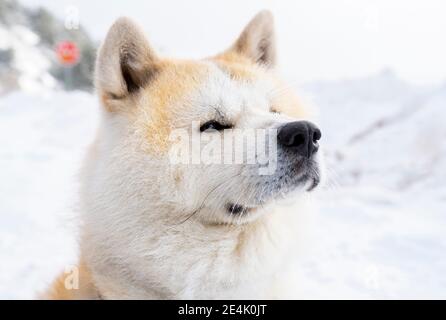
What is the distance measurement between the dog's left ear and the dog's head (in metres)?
0.55

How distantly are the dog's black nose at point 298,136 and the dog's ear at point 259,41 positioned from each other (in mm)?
1148

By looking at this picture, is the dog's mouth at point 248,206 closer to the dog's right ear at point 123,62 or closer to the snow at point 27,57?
the dog's right ear at point 123,62

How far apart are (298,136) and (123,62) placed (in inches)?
45.3

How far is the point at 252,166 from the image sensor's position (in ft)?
7.77

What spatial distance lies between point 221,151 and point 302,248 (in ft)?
2.57

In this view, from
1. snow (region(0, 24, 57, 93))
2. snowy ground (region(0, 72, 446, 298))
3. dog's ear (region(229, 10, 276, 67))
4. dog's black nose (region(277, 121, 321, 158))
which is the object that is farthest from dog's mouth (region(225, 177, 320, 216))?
snow (region(0, 24, 57, 93))

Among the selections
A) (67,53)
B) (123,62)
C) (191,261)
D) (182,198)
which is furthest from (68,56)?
(191,261)

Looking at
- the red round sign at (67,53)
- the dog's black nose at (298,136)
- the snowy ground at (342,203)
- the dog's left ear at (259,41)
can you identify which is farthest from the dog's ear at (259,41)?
the red round sign at (67,53)

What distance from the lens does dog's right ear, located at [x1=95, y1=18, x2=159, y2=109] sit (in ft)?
8.53

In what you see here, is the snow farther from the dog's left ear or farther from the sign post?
the dog's left ear

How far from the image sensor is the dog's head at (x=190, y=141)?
7.75 feet

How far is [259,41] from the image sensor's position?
3357 millimetres
